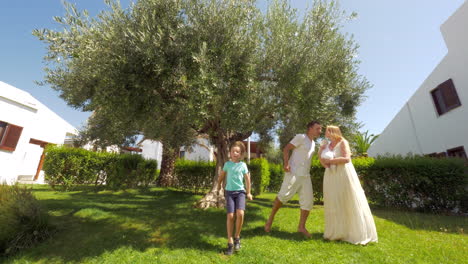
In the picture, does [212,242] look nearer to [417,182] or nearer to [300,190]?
[300,190]

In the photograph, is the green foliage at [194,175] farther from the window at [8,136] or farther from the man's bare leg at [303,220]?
the window at [8,136]

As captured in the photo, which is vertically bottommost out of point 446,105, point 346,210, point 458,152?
point 346,210

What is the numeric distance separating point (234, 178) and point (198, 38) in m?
3.92

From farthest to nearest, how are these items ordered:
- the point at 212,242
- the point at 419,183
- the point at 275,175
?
the point at 275,175
the point at 419,183
the point at 212,242

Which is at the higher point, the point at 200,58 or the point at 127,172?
the point at 200,58

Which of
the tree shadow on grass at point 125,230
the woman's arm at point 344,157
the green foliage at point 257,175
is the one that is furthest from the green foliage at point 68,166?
the woman's arm at point 344,157

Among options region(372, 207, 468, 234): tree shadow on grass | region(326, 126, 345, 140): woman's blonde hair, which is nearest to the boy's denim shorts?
region(326, 126, 345, 140): woman's blonde hair

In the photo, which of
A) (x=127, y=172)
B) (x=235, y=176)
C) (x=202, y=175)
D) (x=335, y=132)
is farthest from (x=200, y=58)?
(x=127, y=172)

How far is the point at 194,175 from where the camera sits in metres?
13.7

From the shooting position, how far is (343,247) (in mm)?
4070

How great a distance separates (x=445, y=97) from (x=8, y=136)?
89.1 feet

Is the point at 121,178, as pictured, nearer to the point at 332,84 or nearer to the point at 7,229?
the point at 7,229

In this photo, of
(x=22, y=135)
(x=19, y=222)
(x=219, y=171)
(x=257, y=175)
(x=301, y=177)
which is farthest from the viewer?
(x=22, y=135)

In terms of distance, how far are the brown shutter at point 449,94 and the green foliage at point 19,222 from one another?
17.7m
